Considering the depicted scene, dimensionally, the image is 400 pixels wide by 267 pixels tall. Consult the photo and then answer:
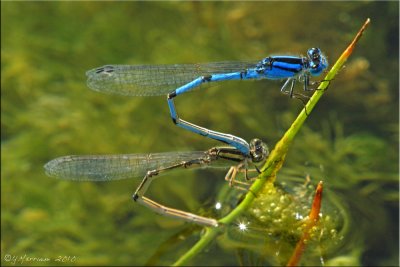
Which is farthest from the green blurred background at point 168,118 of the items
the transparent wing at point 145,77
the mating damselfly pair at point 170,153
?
the transparent wing at point 145,77

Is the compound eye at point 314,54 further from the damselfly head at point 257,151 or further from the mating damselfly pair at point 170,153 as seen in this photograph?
the damselfly head at point 257,151

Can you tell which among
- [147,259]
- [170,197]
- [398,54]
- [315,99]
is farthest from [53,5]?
[315,99]

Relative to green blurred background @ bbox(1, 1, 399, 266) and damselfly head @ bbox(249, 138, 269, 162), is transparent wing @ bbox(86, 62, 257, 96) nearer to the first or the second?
damselfly head @ bbox(249, 138, 269, 162)

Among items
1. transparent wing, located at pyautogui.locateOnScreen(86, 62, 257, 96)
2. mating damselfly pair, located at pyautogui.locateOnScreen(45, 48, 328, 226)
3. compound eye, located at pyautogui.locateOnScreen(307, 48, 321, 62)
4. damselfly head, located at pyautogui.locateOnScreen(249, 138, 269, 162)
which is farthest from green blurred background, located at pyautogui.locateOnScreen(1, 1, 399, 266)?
compound eye, located at pyautogui.locateOnScreen(307, 48, 321, 62)

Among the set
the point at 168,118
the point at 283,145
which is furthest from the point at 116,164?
the point at 283,145

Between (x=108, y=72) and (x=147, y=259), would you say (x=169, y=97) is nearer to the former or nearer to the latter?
(x=108, y=72)

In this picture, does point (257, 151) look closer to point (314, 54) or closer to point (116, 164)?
point (314, 54)
